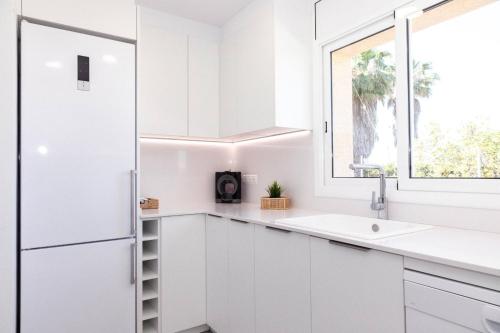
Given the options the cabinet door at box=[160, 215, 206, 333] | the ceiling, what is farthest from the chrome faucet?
the ceiling

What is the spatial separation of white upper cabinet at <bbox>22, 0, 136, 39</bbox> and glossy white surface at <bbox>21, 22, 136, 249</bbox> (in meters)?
0.07

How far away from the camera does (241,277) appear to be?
203 centimetres

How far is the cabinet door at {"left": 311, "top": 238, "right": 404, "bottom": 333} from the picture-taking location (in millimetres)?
1163

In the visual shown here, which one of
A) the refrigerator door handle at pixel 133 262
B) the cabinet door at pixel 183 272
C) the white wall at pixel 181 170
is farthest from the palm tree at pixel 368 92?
the refrigerator door handle at pixel 133 262

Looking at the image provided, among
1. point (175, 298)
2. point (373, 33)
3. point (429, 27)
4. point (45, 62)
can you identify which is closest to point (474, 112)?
point (429, 27)

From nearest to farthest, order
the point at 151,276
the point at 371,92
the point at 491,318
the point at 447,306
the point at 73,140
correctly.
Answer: the point at 491,318
the point at 447,306
the point at 73,140
the point at 371,92
the point at 151,276

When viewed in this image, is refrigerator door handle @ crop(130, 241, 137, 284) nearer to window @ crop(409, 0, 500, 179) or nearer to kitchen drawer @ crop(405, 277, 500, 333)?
kitchen drawer @ crop(405, 277, 500, 333)

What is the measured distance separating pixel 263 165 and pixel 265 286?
50.1 inches

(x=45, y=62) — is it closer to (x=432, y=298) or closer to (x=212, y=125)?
(x=212, y=125)

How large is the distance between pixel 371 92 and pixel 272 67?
676 mm

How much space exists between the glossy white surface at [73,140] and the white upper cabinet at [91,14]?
0.07 metres

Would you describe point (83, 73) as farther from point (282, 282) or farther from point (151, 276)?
point (282, 282)

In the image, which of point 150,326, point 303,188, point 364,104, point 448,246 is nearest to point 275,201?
point 303,188

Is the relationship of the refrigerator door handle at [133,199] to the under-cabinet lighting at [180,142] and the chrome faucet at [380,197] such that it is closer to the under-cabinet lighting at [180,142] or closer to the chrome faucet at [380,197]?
the under-cabinet lighting at [180,142]
